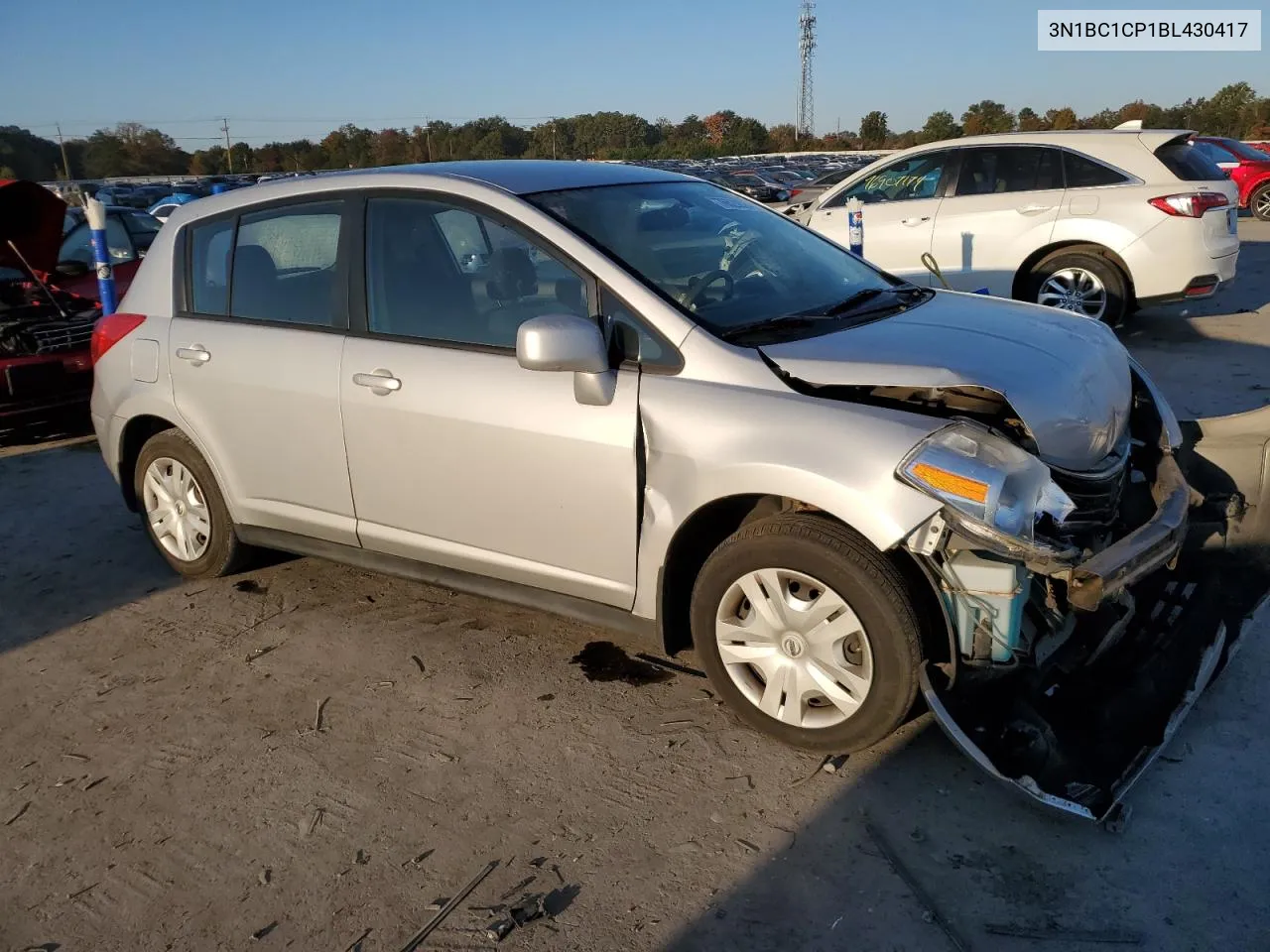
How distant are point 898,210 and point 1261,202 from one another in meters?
15.3

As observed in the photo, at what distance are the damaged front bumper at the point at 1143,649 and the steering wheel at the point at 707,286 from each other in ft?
4.59

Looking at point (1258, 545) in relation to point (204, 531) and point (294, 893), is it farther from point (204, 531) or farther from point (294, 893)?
point (204, 531)

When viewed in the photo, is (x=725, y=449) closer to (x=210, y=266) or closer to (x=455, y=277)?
(x=455, y=277)

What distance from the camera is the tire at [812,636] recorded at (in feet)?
9.55

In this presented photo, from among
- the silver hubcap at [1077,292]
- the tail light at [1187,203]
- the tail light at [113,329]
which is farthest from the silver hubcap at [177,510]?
the tail light at [1187,203]

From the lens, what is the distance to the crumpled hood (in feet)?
10.1

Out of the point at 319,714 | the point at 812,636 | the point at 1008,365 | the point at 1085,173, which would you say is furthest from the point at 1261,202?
the point at 319,714

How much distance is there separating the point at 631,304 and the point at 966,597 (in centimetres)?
142

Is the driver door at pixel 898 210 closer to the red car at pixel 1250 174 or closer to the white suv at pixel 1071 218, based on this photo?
the white suv at pixel 1071 218

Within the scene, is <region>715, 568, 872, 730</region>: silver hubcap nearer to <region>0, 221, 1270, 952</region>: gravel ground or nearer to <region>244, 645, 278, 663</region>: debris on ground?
<region>0, 221, 1270, 952</region>: gravel ground

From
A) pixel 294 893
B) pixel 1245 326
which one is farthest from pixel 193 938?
pixel 1245 326

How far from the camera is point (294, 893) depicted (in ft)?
9.00

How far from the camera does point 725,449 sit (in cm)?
313

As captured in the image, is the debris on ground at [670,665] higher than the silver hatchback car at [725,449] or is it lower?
lower
